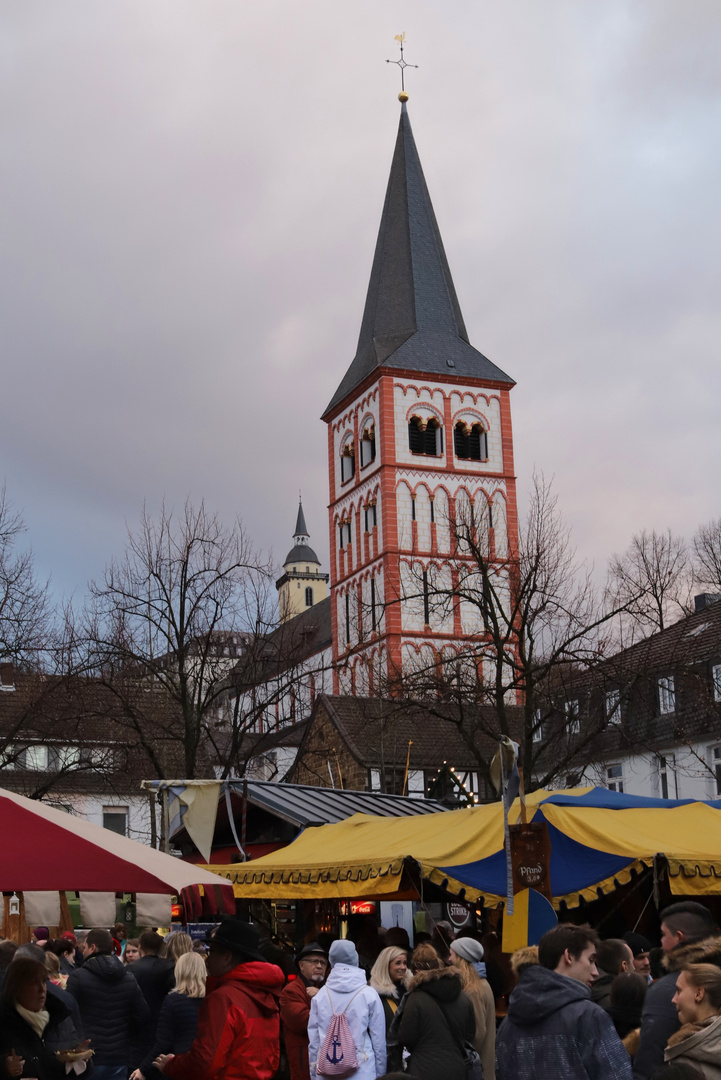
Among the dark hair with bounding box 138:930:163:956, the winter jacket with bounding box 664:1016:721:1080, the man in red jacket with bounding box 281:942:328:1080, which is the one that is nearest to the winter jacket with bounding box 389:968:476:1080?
the man in red jacket with bounding box 281:942:328:1080

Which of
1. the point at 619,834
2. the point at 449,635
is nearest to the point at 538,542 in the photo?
the point at 619,834

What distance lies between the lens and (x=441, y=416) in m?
66.4

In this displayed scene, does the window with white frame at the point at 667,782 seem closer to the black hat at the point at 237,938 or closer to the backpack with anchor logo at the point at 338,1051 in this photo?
the backpack with anchor logo at the point at 338,1051

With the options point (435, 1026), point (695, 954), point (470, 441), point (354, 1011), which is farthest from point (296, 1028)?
point (470, 441)

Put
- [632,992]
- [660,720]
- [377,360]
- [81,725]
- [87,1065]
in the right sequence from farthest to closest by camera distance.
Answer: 1. [377,360]
2. [660,720]
3. [81,725]
4. [87,1065]
5. [632,992]

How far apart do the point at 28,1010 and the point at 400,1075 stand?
3377 millimetres

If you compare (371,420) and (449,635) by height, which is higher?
Result: (371,420)

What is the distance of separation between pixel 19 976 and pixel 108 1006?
2.42 meters

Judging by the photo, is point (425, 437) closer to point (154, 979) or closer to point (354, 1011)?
point (154, 979)

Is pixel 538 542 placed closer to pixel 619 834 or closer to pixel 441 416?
pixel 619 834

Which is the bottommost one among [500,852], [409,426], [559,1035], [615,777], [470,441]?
[559,1035]

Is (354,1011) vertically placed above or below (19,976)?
below

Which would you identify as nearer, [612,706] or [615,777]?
[612,706]

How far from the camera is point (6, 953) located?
833 cm
